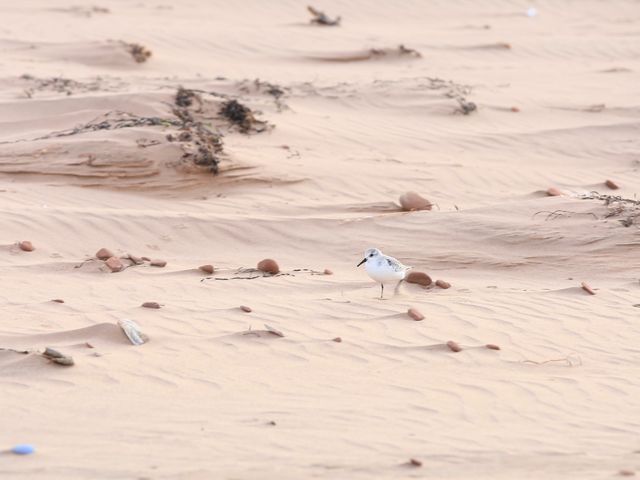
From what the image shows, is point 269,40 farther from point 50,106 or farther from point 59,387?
point 59,387

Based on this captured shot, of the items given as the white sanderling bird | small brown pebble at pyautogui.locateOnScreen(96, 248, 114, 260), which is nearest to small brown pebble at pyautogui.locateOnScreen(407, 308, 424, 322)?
the white sanderling bird

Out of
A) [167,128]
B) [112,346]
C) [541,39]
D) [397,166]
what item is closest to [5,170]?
[167,128]

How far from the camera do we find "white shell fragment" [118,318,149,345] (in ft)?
22.9

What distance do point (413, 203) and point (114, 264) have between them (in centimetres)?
289

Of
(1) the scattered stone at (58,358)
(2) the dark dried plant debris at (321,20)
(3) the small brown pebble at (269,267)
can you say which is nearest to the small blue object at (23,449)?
(1) the scattered stone at (58,358)

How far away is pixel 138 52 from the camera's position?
52.6ft

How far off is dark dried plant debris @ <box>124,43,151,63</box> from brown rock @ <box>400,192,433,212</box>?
620 centimetres

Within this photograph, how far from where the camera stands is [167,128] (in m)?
11.9

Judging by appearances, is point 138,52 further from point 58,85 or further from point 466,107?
point 466,107

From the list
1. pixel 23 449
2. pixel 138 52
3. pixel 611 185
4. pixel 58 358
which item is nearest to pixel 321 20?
pixel 138 52

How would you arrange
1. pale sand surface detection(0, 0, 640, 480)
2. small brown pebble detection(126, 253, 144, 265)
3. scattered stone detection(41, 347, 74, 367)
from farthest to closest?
small brown pebble detection(126, 253, 144, 265) < scattered stone detection(41, 347, 74, 367) < pale sand surface detection(0, 0, 640, 480)

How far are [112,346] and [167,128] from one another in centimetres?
527

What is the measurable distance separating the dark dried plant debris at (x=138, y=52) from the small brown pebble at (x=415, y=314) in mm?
9058

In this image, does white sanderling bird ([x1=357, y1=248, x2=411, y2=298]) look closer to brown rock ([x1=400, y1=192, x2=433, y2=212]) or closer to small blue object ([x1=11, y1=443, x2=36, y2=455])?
brown rock ([x1=400, y1=192, x2=433, y2=212])
